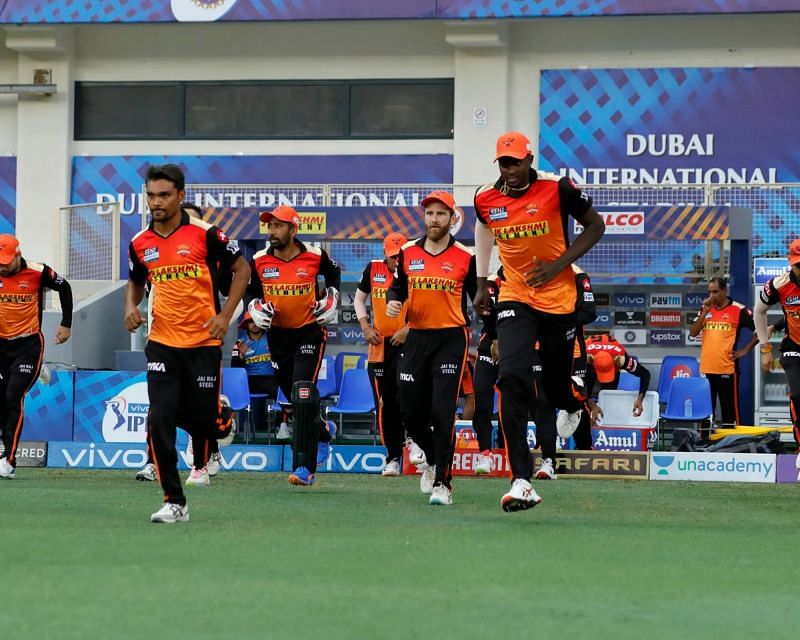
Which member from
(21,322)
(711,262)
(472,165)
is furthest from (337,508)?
(472,165)

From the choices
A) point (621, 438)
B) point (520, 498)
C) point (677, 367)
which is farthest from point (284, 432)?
point (520, 498)

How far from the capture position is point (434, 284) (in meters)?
11.9

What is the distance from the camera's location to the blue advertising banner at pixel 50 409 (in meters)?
17.8

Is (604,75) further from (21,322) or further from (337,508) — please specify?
(337,508)

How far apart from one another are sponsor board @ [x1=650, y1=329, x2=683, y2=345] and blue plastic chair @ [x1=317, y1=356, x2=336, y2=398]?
16.0 ft

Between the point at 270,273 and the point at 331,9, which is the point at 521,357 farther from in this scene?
the point at 331,9

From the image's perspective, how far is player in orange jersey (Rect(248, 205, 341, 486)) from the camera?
12.6 metres

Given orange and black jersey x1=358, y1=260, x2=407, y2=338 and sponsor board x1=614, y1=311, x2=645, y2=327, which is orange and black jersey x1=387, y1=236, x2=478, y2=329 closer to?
orange and black jersey x1=358, y1=260, x2=407, y2=338

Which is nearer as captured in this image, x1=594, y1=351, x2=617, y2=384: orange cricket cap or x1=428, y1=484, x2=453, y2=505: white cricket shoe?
x1=428, y1=484, x2=453, y2=505: white cricket shoe

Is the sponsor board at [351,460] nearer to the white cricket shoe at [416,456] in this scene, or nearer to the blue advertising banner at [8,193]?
the white cricket shoe at [416,456]

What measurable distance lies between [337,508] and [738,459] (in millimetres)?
5846

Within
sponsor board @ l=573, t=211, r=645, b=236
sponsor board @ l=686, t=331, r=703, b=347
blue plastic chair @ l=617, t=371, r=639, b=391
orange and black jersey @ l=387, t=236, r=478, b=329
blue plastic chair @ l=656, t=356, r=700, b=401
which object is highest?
sponsor board @ l=573, t=211, r=645, b=236

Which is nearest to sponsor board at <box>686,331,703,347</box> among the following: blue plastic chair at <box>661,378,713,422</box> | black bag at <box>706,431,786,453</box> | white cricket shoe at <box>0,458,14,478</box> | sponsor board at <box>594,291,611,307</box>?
sponsor board at <box>594,291,611,307</box>

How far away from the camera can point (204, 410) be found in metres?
9.66
